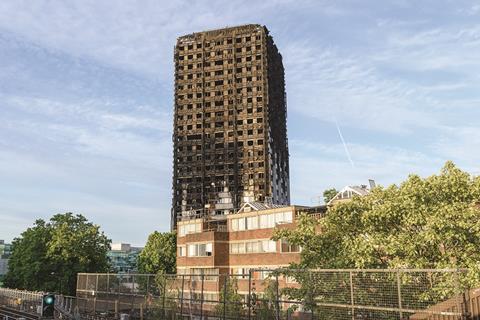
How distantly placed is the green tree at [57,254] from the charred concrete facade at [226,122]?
60759 mm

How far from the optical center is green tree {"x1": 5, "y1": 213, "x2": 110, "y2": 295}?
Result: 68188 mm

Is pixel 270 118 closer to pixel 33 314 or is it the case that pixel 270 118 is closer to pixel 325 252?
pixel 33 314

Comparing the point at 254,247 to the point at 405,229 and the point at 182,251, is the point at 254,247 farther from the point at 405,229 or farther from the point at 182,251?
the point at 405,229

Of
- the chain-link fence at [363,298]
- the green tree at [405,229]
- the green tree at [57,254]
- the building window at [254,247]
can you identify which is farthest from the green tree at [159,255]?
the green tree at [405,229]

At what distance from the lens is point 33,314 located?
45.6 metres

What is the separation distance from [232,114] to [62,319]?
→ 350 ft

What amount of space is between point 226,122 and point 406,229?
118m

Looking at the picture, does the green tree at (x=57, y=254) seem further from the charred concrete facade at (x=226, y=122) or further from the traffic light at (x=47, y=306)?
the charred concrete facade at (x=226, y=122)

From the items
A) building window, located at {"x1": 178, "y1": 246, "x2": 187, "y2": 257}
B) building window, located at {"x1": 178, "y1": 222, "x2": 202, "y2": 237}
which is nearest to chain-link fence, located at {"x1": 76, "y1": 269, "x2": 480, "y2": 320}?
building window, located at {"x1": 178, "y1": 246, "x2": 187, "y2": 257}

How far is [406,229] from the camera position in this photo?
81.1 feet

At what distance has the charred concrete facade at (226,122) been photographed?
136000 mm

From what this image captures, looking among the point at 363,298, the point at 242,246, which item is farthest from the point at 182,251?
the point at 363,298

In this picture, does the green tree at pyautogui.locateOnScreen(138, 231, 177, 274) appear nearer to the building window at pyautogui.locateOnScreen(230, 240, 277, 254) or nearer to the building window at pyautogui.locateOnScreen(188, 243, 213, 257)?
the building window at pyautogui.locateOnScreen(188, 243, 213, 257)

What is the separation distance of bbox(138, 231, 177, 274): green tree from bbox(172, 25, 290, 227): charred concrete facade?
39.3 meters
